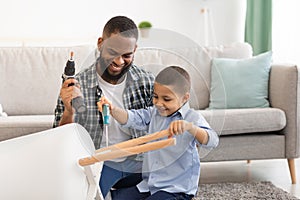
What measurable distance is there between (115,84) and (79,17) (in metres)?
3.60

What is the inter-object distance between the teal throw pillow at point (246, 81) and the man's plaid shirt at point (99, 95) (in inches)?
72.9

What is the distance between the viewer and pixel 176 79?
50.4 inches

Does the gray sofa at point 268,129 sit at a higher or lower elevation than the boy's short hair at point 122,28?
lower

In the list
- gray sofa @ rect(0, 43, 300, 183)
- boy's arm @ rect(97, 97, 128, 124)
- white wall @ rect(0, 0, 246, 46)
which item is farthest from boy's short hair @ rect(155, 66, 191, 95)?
white wall @ rect(0, 0, 246, 46)

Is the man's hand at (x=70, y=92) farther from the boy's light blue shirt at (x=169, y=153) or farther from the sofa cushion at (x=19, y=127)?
the sofa cushion at (x=19, y=127)

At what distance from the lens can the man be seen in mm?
1220

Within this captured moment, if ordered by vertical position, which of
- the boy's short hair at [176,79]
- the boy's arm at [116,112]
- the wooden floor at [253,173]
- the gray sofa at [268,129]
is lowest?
the wooden floor at [253,173]

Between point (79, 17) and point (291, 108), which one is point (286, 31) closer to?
point (291, 108)

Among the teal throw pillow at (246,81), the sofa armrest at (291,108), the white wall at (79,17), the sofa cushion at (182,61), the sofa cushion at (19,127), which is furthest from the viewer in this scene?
the white wall at (79,17)

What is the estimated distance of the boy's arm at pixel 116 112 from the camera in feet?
4.09

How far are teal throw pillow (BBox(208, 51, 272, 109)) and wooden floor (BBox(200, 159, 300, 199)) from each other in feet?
1.45

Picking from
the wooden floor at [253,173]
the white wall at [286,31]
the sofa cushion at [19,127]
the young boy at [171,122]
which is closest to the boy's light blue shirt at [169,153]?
the young boy at [171,122]

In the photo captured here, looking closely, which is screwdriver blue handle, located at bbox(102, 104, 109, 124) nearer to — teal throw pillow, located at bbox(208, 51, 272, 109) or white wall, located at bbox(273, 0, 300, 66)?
teal throw pillow, located at bbox(208, 51, 272, 109)

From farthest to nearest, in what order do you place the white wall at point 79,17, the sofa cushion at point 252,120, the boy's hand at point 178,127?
1. the white wall at point 79,17
2. the sofa cushion at point 252,120
3. the boy's hand at point 178,127
